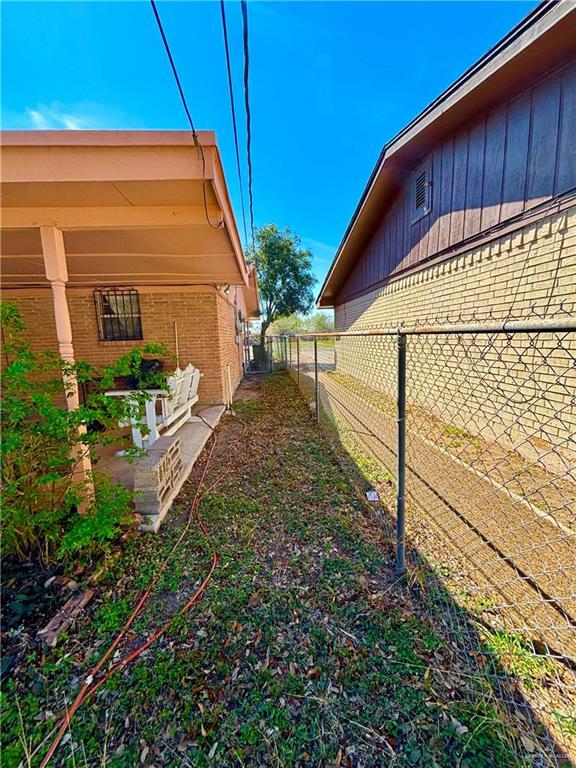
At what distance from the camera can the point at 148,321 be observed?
5.95 metres

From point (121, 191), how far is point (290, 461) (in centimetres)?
327

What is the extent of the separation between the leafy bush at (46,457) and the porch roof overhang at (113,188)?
3.40 feet

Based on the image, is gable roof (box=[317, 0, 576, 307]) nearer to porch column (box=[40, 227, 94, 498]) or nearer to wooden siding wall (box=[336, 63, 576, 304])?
wooden siding wall (box=[336, 63, 576, 304])

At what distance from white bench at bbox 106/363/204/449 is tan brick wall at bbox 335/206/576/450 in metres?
3.01

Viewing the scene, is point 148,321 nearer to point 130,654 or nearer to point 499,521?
Result: point 130,654

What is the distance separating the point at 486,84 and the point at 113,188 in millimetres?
4510

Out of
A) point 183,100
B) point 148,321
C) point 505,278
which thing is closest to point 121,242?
point 183,100

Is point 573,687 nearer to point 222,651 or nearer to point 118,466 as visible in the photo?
point 222,651

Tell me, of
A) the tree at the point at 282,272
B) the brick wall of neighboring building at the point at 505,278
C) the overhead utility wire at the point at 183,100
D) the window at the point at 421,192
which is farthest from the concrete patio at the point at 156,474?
the tree at the point at 282,272

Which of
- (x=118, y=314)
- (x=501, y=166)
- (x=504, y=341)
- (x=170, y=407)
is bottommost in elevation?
(x=170, y=407)

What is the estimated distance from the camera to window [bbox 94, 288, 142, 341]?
19.5 ft

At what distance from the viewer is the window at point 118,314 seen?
5957 millimetres

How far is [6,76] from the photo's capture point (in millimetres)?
2363

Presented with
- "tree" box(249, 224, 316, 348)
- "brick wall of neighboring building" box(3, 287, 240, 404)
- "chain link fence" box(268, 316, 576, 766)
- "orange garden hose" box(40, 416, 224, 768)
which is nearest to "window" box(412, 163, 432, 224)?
"chain link fence" box(268, 316, 576, 766)
